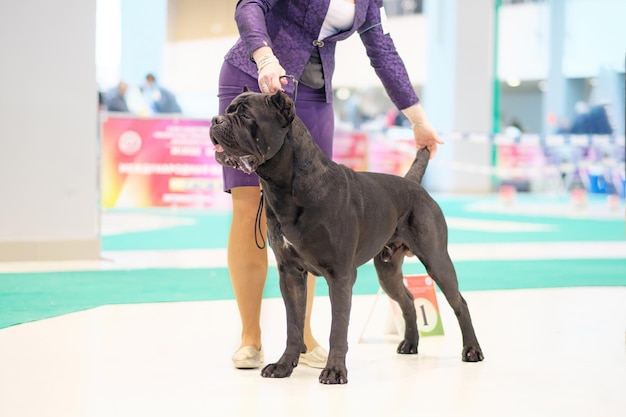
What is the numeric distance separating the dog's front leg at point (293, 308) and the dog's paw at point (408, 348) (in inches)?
23.4

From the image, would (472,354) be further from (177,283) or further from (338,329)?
(177,283)

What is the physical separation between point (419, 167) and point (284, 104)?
950 mm

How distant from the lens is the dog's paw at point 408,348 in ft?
11.2

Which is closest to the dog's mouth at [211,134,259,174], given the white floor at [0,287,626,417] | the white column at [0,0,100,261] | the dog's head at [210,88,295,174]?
the dog's head at [210,88,295,174]

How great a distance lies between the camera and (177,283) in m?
5.30

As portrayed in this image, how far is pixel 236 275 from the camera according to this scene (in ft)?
10.7

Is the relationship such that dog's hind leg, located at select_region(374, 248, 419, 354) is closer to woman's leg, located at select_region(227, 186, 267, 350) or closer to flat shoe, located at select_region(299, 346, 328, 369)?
flat shoe, located at select_region(299, 346, 328, 369)

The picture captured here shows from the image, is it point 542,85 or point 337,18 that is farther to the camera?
point 542,85

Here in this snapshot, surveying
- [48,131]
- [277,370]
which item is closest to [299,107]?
[277,370]

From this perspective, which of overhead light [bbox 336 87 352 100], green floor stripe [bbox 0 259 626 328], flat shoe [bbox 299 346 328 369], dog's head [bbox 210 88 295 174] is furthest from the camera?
overhead light [bbox 336 87 352 100]

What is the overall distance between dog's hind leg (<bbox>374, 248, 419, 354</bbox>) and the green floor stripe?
1.57 meters

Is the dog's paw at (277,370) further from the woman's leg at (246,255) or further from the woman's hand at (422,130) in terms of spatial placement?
the woman's hand at (422,130)

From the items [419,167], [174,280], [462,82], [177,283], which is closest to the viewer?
[419,167]

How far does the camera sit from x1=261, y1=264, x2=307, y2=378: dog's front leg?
2951 mm
